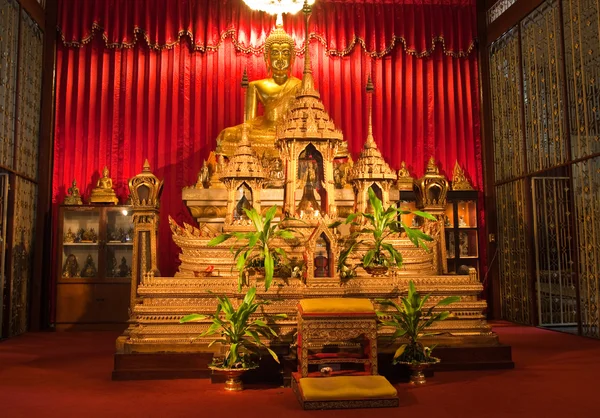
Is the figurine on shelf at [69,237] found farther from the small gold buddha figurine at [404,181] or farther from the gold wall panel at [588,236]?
the gold wall panel at [588,236]

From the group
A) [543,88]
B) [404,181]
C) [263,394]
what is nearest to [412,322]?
[263,394]

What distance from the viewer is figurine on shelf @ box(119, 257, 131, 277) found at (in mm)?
7180

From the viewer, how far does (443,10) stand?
27.5ft

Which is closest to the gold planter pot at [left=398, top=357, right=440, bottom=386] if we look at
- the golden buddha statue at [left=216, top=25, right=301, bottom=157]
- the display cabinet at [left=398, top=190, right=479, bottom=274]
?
the display cabinet at [left=398, top=190, right=479, bottom=274]

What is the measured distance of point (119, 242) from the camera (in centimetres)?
723

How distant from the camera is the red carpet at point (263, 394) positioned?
3.17 meters

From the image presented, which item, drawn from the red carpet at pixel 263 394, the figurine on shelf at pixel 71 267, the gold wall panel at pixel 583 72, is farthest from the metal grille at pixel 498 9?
the figurine on shelf at pixel 71 267

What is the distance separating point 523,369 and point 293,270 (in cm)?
190

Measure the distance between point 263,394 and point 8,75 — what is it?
4.92 m

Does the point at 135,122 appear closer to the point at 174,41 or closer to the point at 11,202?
the point at 174,41

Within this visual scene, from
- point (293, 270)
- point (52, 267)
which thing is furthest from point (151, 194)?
point (52, 267)

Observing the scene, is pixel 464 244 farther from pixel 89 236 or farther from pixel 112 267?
pixel 89 236

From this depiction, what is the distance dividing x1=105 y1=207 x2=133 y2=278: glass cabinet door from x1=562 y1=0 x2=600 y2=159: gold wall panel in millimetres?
5336

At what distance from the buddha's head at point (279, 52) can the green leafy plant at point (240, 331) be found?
426 centimetres
